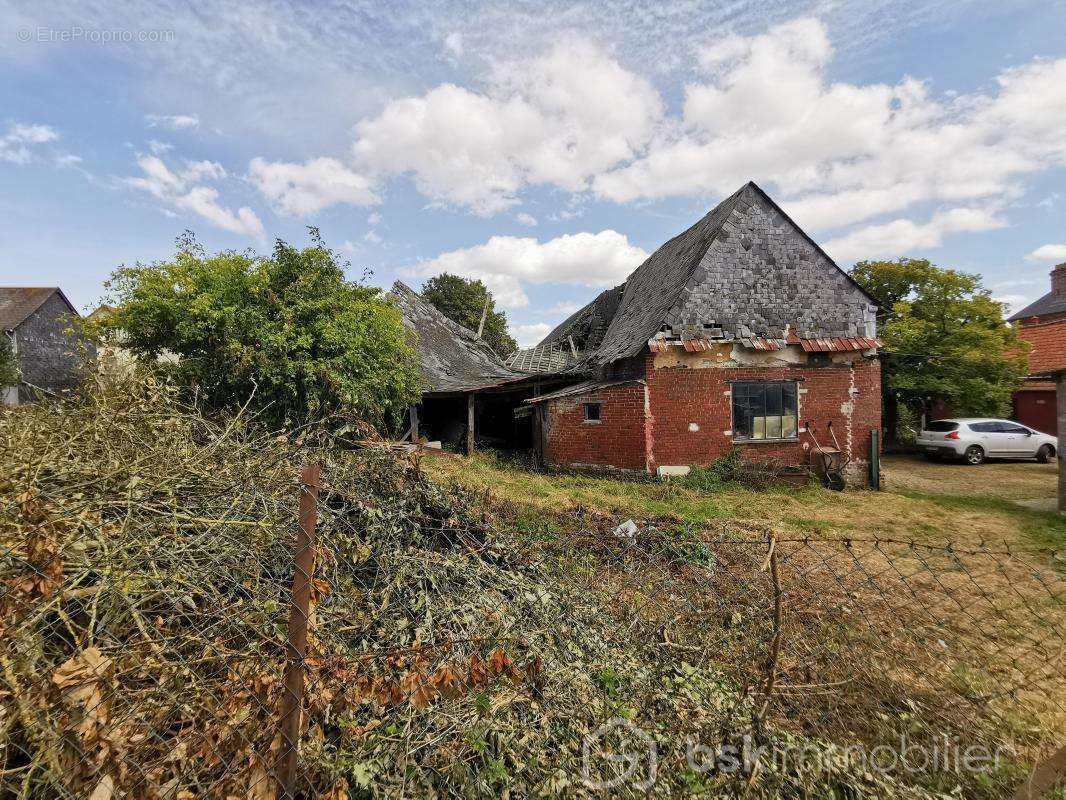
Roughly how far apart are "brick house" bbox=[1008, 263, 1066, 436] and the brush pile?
10943mm

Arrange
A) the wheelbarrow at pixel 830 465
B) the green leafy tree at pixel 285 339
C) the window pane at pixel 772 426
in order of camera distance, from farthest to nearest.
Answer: the window pane at pixel 772 426 → the wheelbarrow at pixel 830 465 → the green leafy tree at pixel 285 339

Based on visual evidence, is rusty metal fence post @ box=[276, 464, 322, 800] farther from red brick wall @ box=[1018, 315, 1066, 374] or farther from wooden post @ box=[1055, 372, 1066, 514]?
red brick wall @ box=[1018, 315, 1066, 374]

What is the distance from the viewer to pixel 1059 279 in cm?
2761

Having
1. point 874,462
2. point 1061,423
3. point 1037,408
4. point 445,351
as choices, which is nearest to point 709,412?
point 874,462

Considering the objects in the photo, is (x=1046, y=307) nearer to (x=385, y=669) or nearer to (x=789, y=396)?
(x=789, y=396)

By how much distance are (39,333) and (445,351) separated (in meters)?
24.4

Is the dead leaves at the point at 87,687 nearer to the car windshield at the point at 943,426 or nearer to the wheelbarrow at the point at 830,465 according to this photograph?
the wheelbarrow at the point at 830,465

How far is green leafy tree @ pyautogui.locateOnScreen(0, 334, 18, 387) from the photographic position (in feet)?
63.2

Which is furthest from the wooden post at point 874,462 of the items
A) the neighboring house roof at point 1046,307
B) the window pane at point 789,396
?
the neighboring house roof at point 1046,307

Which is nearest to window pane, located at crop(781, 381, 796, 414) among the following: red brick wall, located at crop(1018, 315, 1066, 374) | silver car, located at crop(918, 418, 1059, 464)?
red brick wall, located at crop(1018, 315, 1066, 374)

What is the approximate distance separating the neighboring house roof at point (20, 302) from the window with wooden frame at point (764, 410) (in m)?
32.0

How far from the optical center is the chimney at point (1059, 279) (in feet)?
88.2

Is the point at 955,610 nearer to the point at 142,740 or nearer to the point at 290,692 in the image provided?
the point at 290,692

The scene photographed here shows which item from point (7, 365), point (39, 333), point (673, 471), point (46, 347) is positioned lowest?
point (673, 471)
